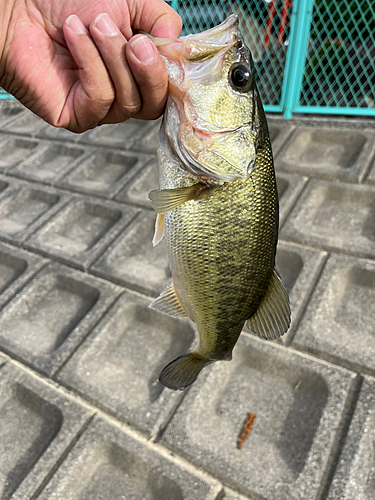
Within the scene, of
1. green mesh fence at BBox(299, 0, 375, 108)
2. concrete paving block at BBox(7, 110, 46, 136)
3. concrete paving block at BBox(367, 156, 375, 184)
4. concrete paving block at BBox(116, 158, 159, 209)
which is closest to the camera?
concrete paving block at BBox(367, 156, 375, 184)

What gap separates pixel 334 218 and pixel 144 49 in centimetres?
263

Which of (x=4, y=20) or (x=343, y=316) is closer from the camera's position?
(x=4, y=20)

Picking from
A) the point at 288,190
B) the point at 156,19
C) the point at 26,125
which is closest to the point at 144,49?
the point at 156,19

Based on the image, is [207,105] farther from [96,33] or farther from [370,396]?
[370,396]

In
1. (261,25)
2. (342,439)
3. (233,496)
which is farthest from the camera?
(261,25)

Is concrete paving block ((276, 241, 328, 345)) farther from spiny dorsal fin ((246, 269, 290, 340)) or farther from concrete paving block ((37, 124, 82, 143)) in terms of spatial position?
concrete paving block ((37, 124, 82, 143))

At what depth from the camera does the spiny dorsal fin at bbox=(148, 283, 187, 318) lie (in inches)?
57.6

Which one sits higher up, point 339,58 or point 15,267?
point 339,58

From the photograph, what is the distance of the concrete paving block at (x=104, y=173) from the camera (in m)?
3.97

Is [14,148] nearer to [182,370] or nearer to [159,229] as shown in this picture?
[159,229]

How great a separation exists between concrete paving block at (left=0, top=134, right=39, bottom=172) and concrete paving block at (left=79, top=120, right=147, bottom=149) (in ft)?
2.50

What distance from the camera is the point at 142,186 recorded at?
3.92m

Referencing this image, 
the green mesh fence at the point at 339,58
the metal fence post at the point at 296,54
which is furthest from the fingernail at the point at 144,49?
the green mesh fence at the point at 339,58

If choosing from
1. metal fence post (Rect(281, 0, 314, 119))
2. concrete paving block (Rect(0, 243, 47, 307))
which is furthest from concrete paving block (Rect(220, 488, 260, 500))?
metal fence post (Rect(281, 0, 314, 119))
